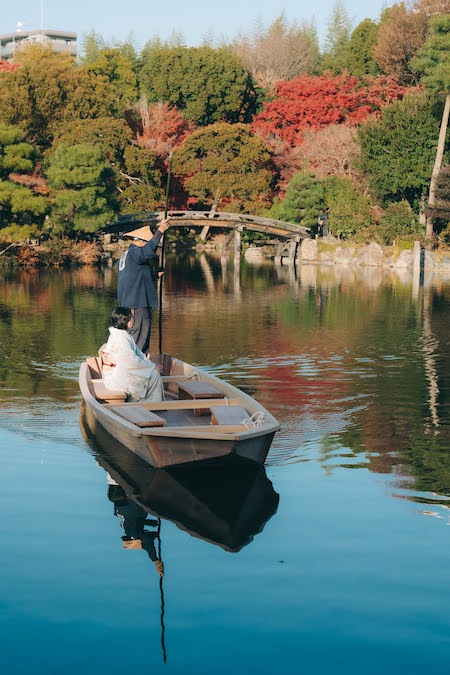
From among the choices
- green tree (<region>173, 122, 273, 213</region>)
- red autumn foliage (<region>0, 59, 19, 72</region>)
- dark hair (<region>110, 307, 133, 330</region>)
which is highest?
red autumn foliage (<region>0, 59, 19, 72</region>)

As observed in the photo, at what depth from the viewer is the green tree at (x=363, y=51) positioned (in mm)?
53862

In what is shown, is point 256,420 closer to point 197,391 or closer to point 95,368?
point 197,391

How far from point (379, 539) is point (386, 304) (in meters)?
16.7

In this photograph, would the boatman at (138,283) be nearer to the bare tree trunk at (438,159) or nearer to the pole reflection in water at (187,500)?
the pole reflection in water at (187,500)

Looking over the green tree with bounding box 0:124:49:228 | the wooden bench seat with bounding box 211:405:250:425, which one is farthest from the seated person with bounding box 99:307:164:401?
the green tree with bounding box 0:124:49:228

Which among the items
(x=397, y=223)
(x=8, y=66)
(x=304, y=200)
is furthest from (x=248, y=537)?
(x=8, y=66)

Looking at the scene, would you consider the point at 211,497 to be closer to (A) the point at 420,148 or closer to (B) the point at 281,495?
(B) the point at 281,495

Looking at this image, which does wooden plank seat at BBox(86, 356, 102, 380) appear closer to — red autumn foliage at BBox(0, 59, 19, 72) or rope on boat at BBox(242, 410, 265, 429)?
rope on boat at BBox(242, 410, 265, 429)

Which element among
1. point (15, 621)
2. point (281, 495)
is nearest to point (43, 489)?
point (281, 495)

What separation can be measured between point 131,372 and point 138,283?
194 centimetres

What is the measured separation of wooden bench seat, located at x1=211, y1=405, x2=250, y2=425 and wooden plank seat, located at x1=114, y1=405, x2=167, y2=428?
1.51 feet

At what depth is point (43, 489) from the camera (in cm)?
756

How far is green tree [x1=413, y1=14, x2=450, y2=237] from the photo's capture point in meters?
34.2

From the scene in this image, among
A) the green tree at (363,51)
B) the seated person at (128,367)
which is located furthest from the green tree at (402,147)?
the seated person at (128,367)
